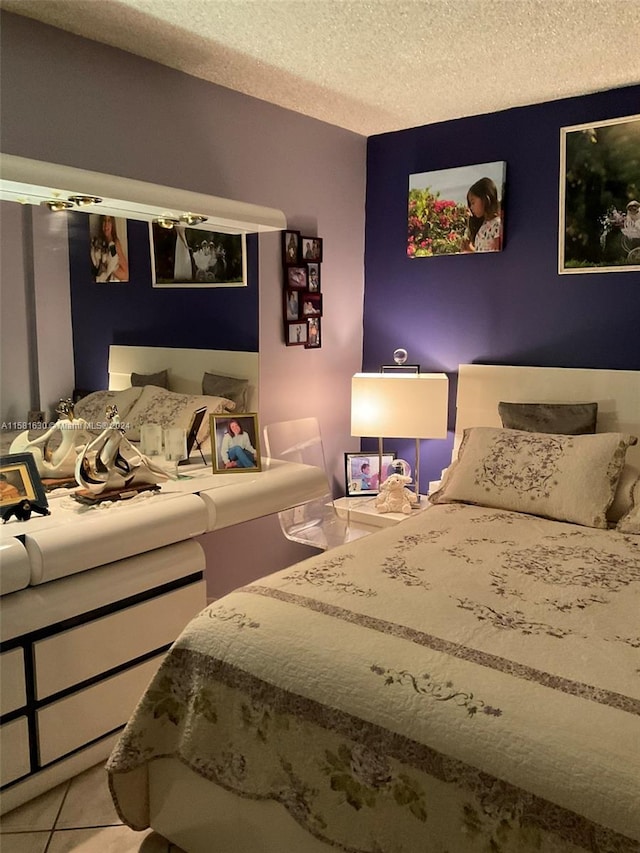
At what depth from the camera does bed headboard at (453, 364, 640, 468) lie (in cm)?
294

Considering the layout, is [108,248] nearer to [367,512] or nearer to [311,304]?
[311,304]

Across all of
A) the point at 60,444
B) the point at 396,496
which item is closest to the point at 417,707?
the point at 60,444

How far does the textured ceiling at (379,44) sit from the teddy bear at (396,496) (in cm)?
167

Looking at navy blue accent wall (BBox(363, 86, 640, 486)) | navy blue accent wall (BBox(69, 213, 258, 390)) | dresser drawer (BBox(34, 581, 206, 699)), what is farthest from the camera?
navy blue accent wall (BBox(363, 86, 640, 486))

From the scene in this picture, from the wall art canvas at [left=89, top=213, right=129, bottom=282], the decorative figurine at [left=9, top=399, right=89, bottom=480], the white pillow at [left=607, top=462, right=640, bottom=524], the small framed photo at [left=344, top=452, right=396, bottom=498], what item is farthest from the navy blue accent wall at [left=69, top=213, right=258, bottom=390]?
the white pillow at [left=607, top=462, right=640, bottom=524]

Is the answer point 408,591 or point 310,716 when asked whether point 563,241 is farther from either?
point 310,716

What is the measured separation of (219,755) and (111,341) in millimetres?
1467

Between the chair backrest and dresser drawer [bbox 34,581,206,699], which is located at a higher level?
the chair backrest

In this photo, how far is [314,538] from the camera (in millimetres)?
3215

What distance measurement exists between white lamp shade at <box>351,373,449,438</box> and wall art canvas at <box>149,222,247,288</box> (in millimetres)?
784

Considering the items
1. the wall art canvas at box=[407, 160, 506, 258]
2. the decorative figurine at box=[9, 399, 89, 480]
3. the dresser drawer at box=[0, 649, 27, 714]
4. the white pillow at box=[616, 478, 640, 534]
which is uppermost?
the wall art canvas at box=[407, 160, 506, 258]

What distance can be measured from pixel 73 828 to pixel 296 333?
2132mm

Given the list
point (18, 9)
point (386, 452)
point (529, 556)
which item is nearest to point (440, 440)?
point (386, 452)

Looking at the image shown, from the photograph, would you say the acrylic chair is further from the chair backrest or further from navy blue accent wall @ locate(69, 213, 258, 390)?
navy blue accent wall @ locate(69, 213, 258, 390)
